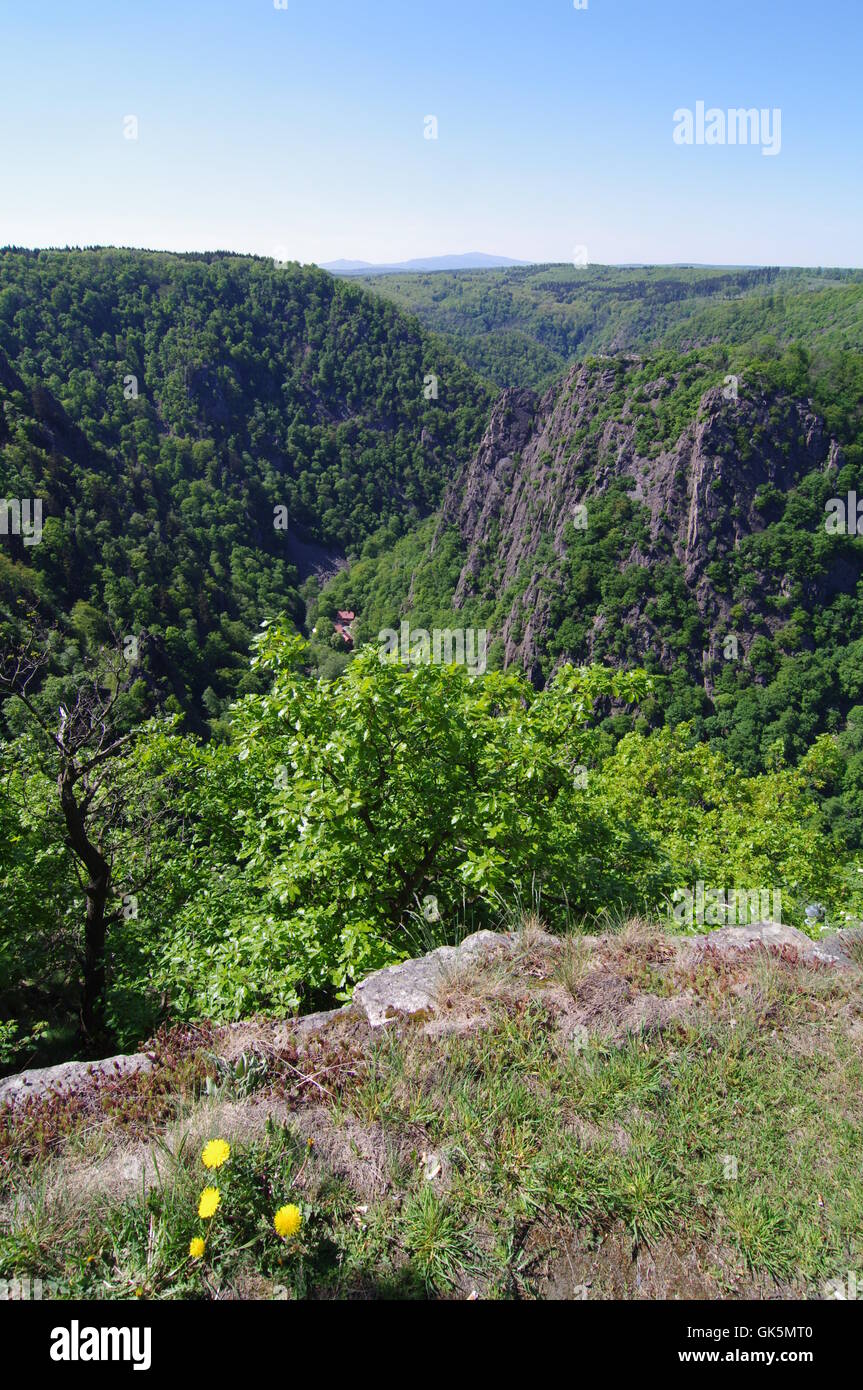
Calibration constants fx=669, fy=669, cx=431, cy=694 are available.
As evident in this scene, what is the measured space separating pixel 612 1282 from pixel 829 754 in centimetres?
3301

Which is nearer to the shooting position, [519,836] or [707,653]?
[519,836]

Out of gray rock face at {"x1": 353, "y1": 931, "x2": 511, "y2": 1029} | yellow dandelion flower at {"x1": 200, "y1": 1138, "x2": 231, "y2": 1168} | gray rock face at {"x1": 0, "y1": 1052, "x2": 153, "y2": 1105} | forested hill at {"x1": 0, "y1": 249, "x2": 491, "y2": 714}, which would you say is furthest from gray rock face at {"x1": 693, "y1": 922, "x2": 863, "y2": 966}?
forested hill at {"x1": 0, "y1": 249, "x2": 491, "y2": 714}

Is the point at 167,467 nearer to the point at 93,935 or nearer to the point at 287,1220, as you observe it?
the point at 93,935

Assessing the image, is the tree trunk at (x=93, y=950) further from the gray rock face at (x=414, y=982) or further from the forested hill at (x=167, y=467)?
the forested hill at (x=167, y=467)

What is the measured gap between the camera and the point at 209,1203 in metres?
3.39

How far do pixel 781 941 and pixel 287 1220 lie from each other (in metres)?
5.45

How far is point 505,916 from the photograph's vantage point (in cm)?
754

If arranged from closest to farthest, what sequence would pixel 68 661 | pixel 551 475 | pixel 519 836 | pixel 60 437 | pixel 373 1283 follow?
pixel 373 1283, pixel 519 836, pixel 68 661, pixel 60 437, pixel 551 475

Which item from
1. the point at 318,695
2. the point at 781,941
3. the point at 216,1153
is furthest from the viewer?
the point at 318,695

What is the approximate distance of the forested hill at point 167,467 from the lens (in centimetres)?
8275

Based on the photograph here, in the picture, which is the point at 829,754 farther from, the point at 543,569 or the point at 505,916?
the point at 543,569

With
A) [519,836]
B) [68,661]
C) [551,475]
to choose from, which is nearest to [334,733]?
[519,836]

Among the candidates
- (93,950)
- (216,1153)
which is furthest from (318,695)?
(93,950)

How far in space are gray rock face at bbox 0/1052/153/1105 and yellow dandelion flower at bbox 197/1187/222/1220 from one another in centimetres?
174
